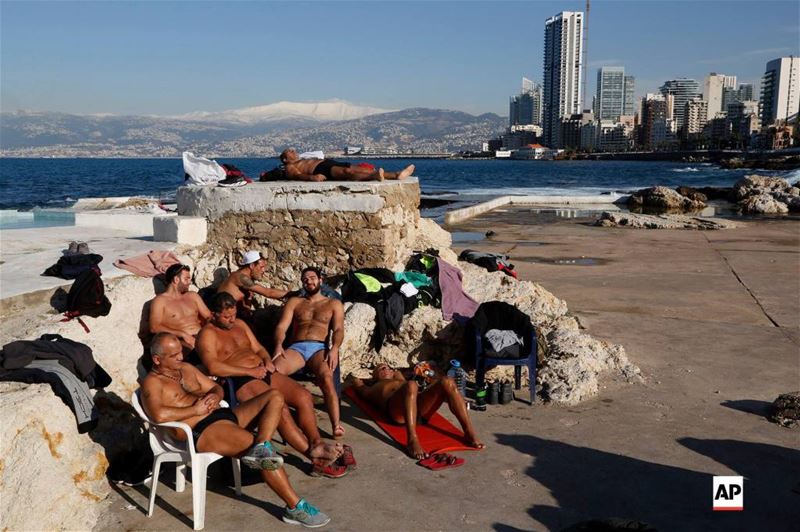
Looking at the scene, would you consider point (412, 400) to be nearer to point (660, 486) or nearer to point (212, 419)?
point (212, 419)

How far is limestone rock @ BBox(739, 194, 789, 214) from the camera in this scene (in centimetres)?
2723

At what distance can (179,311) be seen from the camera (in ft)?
20.4

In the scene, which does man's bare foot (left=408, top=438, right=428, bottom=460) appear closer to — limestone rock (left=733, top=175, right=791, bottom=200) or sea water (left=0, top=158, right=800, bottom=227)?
sea water (left=0, top=158, right=800, bottom=227)

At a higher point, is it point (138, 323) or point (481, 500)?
point (138, 323)

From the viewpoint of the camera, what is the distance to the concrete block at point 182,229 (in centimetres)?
805

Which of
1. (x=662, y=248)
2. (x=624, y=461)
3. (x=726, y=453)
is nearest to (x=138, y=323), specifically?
(x=624, y=461)

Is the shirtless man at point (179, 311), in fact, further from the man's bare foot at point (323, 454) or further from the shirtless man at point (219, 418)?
the man's bare foot at point (323, 454)

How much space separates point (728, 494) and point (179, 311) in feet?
14.5

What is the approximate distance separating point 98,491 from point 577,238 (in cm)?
1547

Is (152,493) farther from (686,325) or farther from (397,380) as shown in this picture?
(686,325)

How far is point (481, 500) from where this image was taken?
4.68m

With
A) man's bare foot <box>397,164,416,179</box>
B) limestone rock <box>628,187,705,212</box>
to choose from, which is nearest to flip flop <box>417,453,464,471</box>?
man's bare foot <box>397,164,416,179</box>

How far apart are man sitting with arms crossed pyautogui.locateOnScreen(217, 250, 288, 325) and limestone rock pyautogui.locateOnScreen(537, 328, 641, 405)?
2746mm

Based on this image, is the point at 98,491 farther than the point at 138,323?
No
